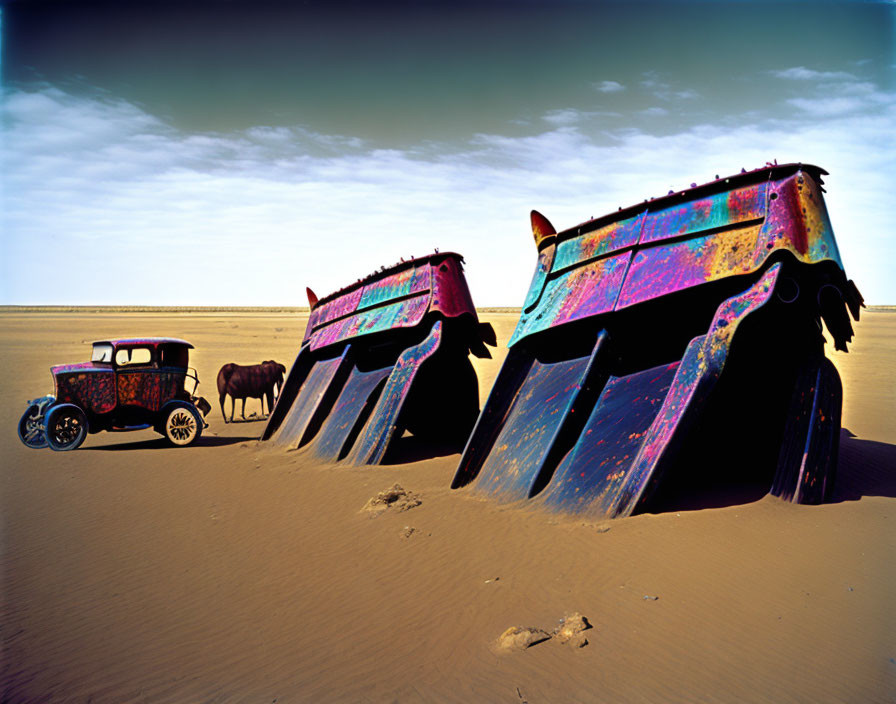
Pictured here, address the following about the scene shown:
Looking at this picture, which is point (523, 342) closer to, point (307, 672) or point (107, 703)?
point (307, 672)

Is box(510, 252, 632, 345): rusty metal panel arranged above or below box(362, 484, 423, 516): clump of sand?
above

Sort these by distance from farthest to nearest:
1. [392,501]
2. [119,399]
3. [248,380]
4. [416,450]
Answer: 1. [248,380]
2. [119,399]
3. [416,450]
4. [392,501]

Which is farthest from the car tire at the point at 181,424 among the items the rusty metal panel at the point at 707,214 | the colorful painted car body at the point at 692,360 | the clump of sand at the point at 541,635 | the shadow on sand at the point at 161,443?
the clump of sand at the point at 541,635

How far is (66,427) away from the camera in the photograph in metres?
10.9

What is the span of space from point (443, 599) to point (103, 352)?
9858mm

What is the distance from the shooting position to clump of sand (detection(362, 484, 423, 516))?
614 centimetres

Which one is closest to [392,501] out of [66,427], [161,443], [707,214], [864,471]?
[707,214]

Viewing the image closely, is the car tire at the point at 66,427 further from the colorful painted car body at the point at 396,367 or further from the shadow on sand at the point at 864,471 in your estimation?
the shadow on sand at the point at 864,471

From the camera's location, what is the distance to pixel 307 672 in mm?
3322

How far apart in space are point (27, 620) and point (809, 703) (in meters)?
4.60

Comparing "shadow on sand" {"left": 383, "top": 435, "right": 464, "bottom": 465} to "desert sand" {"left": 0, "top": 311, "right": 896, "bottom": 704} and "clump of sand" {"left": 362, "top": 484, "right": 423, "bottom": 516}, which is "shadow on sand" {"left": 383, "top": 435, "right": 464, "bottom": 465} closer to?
"desert sand" {"left": 0, "top": 311, "right": 896, "bottom": 704}

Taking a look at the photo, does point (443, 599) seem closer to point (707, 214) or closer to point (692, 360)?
point (692, 360)

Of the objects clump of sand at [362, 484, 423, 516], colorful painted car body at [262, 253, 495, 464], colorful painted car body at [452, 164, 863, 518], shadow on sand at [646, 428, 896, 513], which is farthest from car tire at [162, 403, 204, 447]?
shadow on sand at [646, 428, 896, 513]

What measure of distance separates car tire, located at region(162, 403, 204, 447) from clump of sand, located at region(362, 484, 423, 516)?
6331 mm
